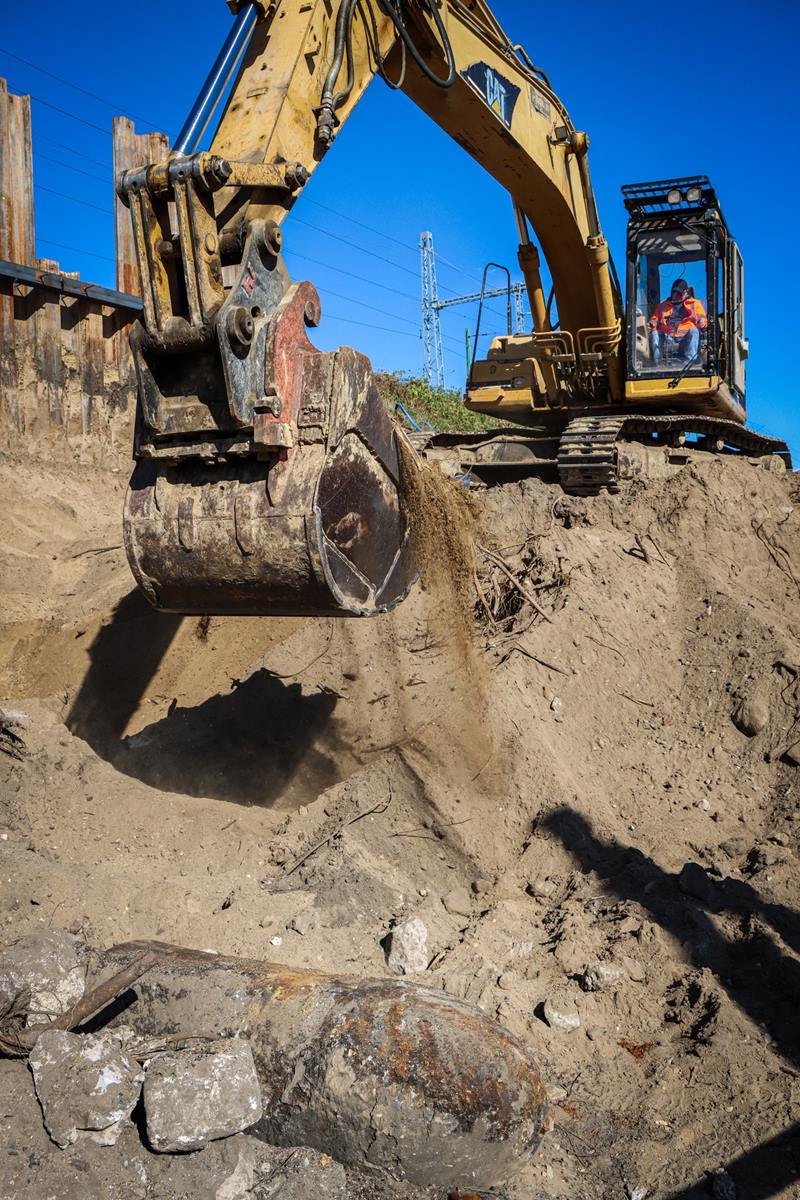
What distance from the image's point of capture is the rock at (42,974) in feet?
10.5

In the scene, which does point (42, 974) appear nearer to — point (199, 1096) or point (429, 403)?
point (199, 1096)

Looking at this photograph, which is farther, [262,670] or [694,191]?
[694,191]

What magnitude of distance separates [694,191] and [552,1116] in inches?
314

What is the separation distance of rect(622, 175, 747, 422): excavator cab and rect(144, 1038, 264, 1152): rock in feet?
24.4

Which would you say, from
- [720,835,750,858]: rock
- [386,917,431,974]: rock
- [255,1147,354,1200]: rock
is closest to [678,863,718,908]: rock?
[720,835,750,858]: rock

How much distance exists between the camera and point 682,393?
8875mm

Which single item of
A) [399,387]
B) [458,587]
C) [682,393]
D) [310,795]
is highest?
[399,387]

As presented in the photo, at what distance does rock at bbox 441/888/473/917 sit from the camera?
451 centimetres

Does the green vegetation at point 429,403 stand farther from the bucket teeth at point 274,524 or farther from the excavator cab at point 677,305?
the bucket teeth at point 274,524

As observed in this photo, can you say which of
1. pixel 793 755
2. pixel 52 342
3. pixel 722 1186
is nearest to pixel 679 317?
pixel 793 755

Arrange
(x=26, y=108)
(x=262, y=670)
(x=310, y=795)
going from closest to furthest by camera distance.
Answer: (x=310, y=795) → (x=262, y=670) → (x=26, y=108)

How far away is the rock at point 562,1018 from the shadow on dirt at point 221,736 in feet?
6.37

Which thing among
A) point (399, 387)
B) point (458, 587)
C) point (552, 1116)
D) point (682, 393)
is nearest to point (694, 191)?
point (682, 393)

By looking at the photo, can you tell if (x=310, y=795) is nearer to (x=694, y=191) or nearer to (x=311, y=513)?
(x=311, y=513)
